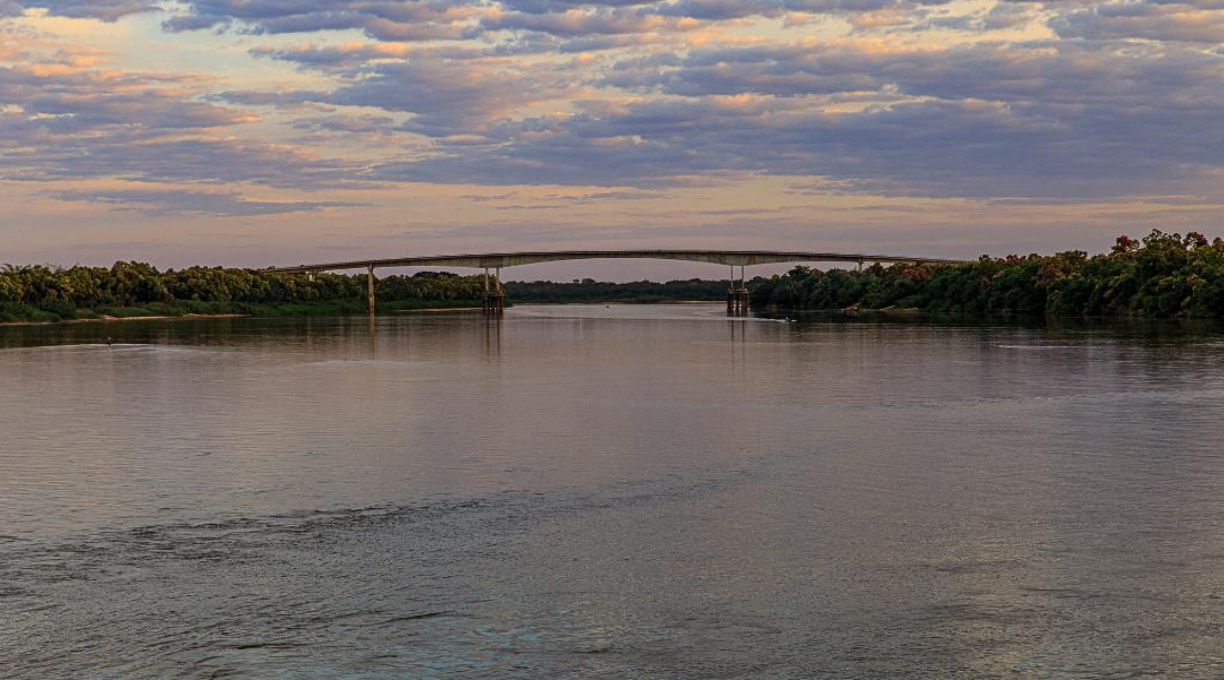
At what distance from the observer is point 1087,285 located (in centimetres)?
12575

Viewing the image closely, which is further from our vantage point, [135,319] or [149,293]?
[149,293]

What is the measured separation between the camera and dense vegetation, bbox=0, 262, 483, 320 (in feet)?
413

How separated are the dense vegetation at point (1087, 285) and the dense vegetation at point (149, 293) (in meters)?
81.5

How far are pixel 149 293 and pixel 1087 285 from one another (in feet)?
349

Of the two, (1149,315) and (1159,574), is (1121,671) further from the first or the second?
(1149,315)

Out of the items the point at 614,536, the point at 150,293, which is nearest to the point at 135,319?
the point at 150,293

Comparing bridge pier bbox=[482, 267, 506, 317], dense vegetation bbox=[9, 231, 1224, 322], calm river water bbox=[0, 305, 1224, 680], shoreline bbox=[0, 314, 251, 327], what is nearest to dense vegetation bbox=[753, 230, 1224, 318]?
dense vegetation bbox=[9, 231, 1224, 322]

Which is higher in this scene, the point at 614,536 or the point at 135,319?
the point at 135,319

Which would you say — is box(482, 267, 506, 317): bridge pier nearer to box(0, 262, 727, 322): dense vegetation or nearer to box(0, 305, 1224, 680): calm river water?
box(0, 262, 727, 322): dense vegetation

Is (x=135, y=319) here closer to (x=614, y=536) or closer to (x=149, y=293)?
(x=149, y=293)

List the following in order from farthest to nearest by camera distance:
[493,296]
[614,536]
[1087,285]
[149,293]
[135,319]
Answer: [493,296] < [149,293] < [135,319] < [1087,285] < [614,536]

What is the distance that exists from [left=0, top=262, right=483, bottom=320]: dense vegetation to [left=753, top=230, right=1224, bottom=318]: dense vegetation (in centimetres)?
8154

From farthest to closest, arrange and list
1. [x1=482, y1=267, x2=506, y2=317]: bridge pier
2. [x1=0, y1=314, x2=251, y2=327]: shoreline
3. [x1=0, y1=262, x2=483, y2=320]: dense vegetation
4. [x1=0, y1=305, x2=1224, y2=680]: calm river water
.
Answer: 1. [x1=482, y1=267, x2=506, y2=317]: bridge pier
2. [x1=0, y1=262, x2=483, y2=320]: dense vegetation
3. [x1=0, y1=314, x2=251, y2=327]: shoreline
4. [x1=0, y1=305, x2=1224, y2=680]: calm river water

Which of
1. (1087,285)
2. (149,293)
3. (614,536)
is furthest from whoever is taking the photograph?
(149,293)
